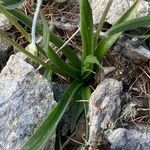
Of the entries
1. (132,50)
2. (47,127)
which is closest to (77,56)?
(132,50)

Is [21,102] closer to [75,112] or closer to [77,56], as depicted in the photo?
[75,112]

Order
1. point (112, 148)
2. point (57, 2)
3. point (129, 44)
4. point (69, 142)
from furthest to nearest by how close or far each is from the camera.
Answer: point (57, 2), point (129, 44), point (69, 142), point (112, 148)

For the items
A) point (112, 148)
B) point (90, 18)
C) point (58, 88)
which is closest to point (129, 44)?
point (90, 18)

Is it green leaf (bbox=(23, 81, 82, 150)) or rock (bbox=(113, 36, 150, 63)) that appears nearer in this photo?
green leaf (bbox=(23, 81, 82, 150))

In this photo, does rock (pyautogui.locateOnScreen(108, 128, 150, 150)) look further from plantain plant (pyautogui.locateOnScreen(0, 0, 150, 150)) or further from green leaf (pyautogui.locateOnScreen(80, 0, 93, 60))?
green leaf (pyautogui.locateOnScreen(80, 0, 93, 60))

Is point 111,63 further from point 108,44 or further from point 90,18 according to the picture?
point 90,18

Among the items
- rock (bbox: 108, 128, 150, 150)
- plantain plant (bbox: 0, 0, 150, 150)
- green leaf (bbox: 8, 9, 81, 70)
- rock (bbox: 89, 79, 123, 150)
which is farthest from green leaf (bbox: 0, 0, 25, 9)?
rock (bbox: 108, 128, 150, 150)
